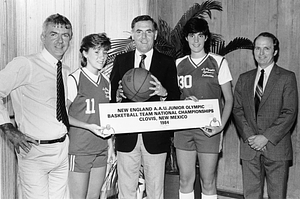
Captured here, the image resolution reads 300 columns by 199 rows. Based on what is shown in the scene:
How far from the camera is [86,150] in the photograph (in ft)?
9.07

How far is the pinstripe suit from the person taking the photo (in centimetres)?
318

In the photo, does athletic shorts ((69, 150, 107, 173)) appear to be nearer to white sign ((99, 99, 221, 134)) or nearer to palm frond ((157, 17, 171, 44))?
white sign ((99, 99, 221, 134))

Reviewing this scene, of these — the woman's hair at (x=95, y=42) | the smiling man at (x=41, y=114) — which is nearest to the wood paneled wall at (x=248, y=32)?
the woman's hair at (x=95, y=42)

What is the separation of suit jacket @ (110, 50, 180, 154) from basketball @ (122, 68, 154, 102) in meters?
0.12

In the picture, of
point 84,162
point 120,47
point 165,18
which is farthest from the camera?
point 165,18

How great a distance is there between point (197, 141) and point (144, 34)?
1042 millimetres

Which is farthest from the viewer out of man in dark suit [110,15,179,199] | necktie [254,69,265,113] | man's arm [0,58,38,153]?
necktie [254,69,265,113]

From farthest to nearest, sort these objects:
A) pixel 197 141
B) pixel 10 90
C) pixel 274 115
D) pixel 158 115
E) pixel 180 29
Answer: pixel 180 29, pixel 274 115, pixel 197 141, pixel 158 115, pixel 10 90

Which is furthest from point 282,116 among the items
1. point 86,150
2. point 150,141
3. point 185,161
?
point 86,150

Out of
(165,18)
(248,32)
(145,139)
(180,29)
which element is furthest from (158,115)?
(165,18)

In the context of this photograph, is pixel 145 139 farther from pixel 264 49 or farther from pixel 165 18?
pixel 165 18

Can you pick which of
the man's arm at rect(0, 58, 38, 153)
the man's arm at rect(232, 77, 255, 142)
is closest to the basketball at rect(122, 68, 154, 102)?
the man's arm at rect(0, 58, 38, 153)

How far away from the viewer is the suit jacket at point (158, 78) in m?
2.86

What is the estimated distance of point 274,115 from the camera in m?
3.23
